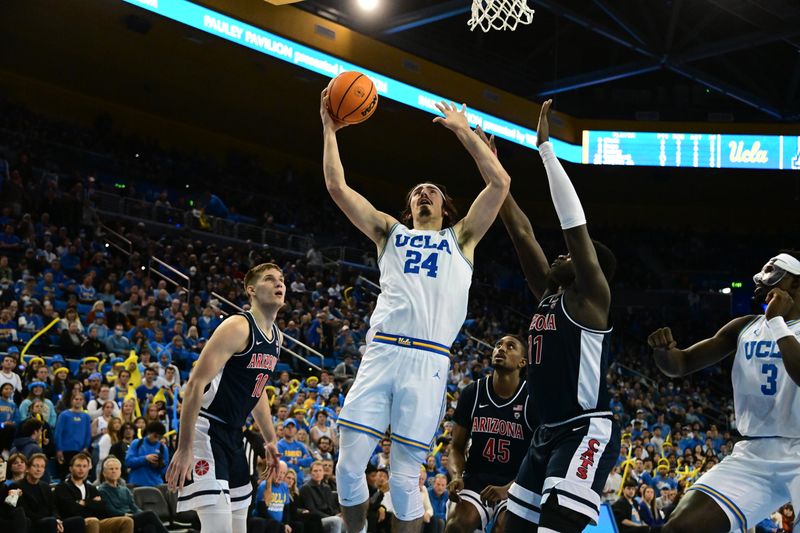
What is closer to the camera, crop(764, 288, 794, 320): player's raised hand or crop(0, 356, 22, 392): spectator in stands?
crop(764, 288, 794, 320): player's raised hand

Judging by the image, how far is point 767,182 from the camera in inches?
1147

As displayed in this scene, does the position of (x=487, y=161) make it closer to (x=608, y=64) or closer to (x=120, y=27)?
(x=120, y=27)

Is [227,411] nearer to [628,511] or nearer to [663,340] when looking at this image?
[663,340]

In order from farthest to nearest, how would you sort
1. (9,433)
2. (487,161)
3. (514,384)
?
1. (9,433)
2. (514,384)
3. (487,161)

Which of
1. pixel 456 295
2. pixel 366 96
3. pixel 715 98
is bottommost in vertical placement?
pixel 456 295

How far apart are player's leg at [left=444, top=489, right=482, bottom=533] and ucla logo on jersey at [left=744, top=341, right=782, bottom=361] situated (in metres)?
1.89

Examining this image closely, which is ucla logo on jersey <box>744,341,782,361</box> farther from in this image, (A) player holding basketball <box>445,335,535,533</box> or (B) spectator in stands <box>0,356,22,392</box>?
(B) spectator in stands <box>0,356,22,392</box>

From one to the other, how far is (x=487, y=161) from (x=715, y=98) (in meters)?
24.4

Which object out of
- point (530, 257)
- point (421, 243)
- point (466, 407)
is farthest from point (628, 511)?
point (421, 243)

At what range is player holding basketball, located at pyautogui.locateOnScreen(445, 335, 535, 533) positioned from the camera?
5852 mm

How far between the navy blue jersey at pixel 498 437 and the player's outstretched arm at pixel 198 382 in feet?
5.59

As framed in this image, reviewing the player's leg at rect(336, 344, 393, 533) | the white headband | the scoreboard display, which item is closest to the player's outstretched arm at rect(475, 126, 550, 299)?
the player's leg at rect(336, 344, 393, 533)

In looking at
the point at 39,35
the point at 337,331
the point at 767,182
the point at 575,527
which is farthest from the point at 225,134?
the point at 575,527

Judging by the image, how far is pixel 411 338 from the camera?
5.06 m
